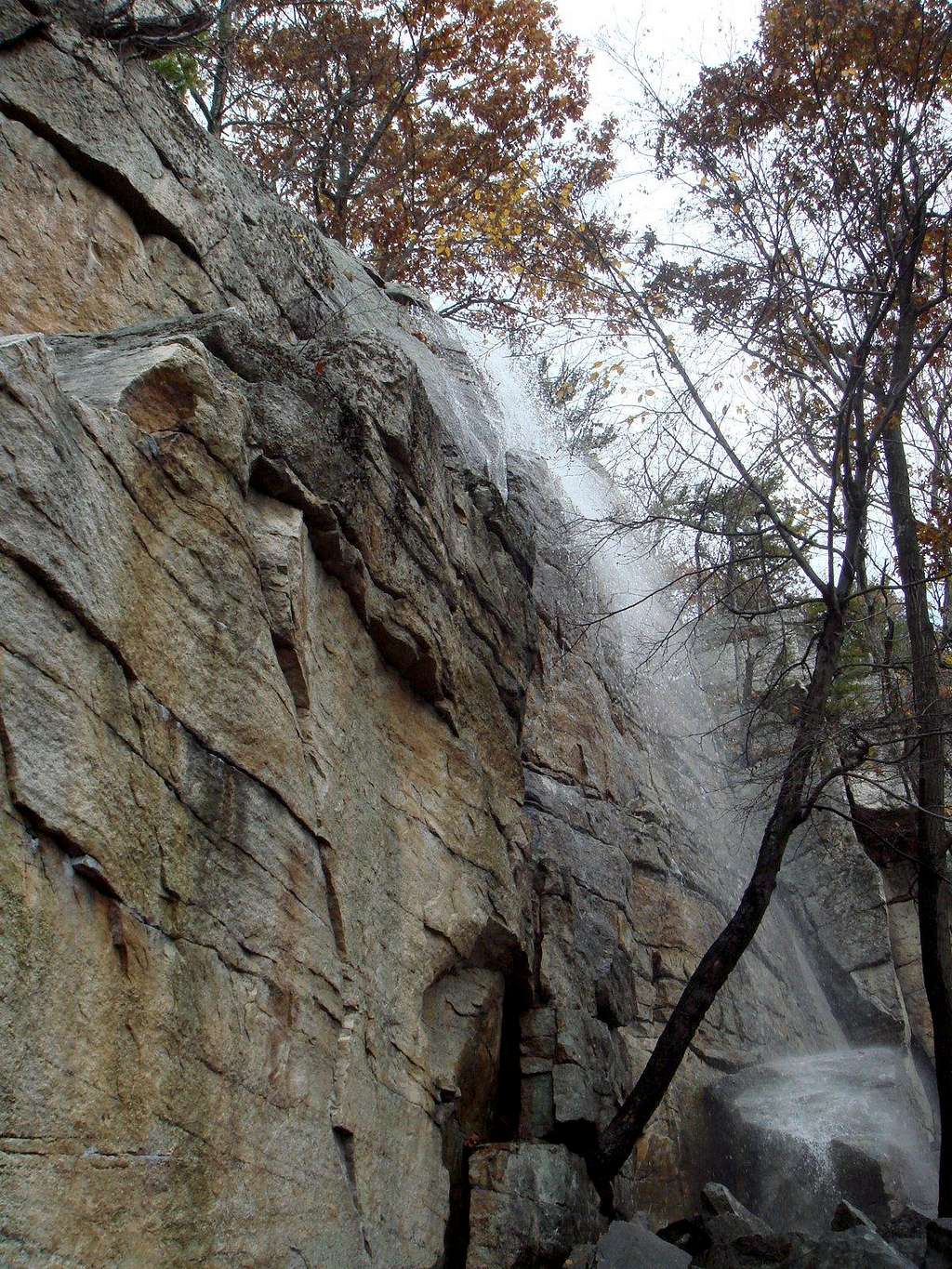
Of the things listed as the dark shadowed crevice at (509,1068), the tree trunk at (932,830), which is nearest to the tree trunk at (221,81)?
the tree trunk at (932,830)

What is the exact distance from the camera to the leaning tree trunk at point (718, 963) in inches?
300

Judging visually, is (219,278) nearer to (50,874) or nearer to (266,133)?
(50,874)

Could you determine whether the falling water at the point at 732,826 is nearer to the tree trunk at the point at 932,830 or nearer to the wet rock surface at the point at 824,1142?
the wet rock surface at the point at 824,1142

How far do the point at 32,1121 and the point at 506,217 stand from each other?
12563 mm

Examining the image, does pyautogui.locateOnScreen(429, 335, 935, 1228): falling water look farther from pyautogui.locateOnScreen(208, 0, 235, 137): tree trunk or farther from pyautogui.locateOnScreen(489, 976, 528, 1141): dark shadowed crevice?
pyautogui.locateOnScreen(208, 0, 235, 137): tree trunk

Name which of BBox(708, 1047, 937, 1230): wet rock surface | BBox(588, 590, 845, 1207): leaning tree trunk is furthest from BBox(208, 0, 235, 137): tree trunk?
BBox(708, 1047, 937, 1230): wet rock surface

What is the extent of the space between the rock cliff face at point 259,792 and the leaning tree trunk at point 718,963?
38cm

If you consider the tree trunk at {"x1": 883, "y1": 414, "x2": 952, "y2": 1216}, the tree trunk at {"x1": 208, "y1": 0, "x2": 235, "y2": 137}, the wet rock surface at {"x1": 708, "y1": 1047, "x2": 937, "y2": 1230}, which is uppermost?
the tree trunk at {"x1": 208, "y1": 0, "x2": 235, "y2": 137}

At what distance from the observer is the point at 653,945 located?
11281 millimetres

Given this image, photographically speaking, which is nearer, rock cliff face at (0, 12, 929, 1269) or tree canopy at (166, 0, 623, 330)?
rock cliff face at (0, 12, 929, 1269)

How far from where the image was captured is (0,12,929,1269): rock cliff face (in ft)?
12.7

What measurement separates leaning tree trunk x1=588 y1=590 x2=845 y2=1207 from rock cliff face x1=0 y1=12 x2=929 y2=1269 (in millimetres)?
377

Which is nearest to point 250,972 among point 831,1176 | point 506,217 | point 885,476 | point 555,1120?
point 555,1120

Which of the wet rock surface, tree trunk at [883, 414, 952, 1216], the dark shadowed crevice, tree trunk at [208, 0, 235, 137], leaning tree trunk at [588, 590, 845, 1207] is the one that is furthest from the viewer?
tree trunk at [208, 0, 235, 137]
